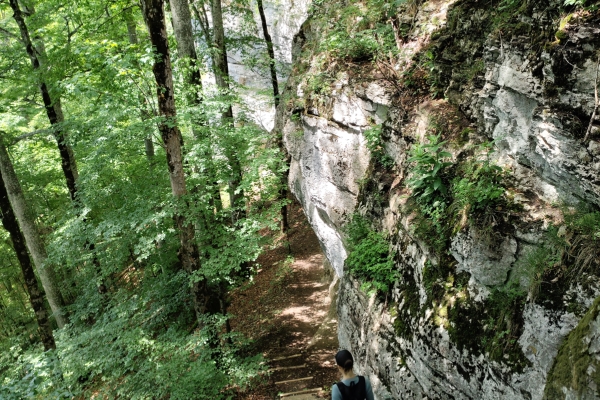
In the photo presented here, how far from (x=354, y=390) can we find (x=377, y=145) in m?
4.49

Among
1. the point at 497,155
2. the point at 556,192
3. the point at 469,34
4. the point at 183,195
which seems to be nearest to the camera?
the point at 556,192

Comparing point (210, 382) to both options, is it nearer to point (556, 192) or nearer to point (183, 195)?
point (183, 195)

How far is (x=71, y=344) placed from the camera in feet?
25.5

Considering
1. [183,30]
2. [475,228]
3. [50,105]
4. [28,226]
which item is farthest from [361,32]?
[28,226]

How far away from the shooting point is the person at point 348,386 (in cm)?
361

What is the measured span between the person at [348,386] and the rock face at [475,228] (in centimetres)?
116

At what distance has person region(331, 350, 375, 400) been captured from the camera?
361 centimetres

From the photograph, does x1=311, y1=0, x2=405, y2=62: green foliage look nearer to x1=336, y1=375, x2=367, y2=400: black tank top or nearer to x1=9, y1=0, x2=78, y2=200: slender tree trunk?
x1=336, y1=375, x2=367, y2=400: black tank top

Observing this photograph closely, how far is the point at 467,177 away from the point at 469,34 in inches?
94.4

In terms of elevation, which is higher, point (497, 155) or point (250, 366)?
point (497, 155)

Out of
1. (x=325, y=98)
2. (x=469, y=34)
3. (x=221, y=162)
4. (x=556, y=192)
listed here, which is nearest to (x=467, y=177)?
(x=556, y=192)

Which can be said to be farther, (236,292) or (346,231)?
(236,292)

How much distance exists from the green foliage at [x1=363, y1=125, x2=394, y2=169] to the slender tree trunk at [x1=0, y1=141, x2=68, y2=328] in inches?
341

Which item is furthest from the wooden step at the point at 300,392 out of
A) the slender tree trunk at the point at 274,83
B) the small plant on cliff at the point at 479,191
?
the small plant on cliff at the point at 479,191
